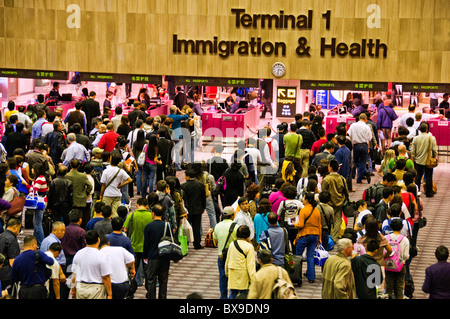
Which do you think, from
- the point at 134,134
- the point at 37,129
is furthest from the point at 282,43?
the point at 37,129

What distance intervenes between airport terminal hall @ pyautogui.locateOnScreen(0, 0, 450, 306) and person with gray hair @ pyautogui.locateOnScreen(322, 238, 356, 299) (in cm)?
3

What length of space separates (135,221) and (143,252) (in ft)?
2.26

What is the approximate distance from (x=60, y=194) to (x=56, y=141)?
3.67 metres

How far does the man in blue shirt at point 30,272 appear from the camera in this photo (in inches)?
426

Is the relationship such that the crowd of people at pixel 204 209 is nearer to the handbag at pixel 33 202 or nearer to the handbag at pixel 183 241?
the handbag at pixel 33 202

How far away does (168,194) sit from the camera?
1430 cm

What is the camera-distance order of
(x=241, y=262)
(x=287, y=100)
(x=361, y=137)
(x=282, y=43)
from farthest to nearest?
(x=287, y=100) < (x=282, y=43) < (x=361, y=137) < (x=241, y=262)

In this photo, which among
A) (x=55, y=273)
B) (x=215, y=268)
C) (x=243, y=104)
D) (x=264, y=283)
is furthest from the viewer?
(x=243, y=104)

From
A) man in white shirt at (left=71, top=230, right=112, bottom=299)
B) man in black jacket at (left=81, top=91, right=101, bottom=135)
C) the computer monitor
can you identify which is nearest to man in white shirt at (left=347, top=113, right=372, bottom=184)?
man in black jacket at (left=81, top=91, right=101, bottom=135)

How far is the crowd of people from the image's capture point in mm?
11008

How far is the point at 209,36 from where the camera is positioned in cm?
2234

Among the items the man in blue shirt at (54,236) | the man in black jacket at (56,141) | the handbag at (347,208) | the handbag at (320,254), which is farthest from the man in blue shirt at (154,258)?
the man in black jacket at (56,141)

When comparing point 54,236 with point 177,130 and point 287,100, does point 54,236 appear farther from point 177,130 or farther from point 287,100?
point 287,100
